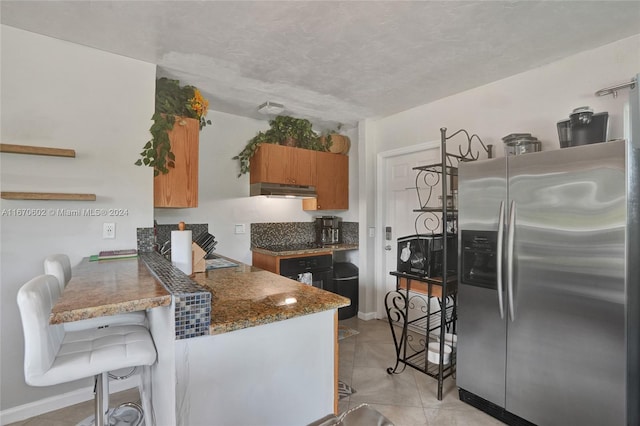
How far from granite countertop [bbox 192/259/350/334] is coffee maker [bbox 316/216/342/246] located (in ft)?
7.15

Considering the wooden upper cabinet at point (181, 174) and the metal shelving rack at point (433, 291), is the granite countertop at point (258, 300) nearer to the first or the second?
the wooden upper cabinet at point (181, 174)

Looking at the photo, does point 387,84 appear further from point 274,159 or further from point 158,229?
point 158,229

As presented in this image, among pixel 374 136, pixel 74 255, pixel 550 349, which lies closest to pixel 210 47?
pixel 74 255

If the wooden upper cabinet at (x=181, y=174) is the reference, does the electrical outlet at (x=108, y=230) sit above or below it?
below

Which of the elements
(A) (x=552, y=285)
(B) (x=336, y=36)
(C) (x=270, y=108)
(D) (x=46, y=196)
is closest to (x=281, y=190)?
(C) (x=270, y=108)

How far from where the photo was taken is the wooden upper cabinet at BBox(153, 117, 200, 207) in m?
2.55

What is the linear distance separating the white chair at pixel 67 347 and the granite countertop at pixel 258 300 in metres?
0.40

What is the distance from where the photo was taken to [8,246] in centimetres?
194

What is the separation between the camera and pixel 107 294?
1157 mm

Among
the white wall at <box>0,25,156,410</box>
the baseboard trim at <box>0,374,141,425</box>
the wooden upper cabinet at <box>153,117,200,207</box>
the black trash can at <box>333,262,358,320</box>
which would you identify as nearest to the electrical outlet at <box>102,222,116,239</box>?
the white wall at <box>0,25,156,410</box>

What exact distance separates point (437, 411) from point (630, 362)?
1089 mm

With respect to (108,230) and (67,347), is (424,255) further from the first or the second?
(108,230)

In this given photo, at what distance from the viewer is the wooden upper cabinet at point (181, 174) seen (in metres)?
2.55

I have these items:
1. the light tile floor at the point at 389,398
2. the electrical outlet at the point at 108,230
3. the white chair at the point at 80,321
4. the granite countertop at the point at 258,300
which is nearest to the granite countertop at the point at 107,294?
the white chair at the point at 80,321
